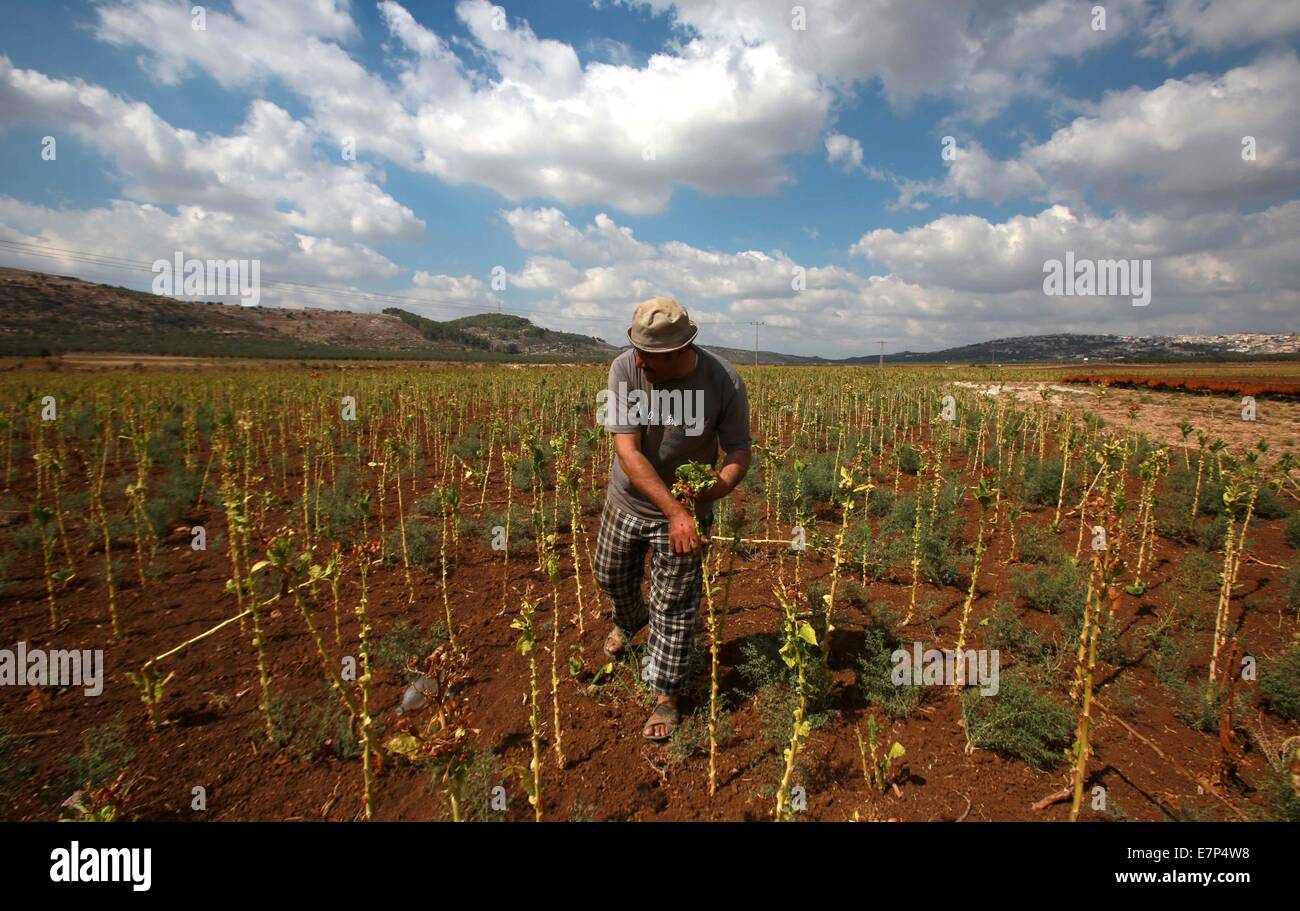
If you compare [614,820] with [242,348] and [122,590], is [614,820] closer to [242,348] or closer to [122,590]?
[122,590]

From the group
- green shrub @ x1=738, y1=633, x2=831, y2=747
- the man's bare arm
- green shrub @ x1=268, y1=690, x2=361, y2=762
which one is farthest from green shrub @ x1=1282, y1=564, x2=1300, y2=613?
green shrub @ x1=268, y1=690, x2=361, y2=762

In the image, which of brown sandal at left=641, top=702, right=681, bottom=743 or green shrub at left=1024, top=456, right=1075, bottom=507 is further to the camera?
green shrub at left=1024, top=456, right=1075, bottom=507

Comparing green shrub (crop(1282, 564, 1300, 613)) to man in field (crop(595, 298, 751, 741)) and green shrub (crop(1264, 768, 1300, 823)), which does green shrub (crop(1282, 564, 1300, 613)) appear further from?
man in field (crop(595, 298, 751, 741))

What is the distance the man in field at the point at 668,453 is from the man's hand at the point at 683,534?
0.16 meters

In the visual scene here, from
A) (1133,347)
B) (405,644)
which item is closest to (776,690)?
(405,644)

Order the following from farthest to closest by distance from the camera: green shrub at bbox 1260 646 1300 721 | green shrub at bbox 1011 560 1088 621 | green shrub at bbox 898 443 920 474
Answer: green shrub at bbox 898 443 920 474 < green shrub at bbox 1011 560 1088 621 < green shrub at bbox 1260 646 1300 721

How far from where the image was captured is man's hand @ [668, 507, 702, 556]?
2.71m

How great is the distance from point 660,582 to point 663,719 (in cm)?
82

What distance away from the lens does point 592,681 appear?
3695 mm

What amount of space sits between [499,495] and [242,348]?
9310cm

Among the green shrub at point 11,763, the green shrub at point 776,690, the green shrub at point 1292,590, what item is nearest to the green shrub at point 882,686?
the green shrub at point 776,690

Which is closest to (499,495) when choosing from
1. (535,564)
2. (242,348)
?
(535,564)

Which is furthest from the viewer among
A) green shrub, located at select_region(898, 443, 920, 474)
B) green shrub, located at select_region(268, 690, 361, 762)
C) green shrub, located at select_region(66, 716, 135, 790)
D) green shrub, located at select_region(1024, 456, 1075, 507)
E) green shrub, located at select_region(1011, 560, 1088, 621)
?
green shrub, located at select_region(898, 443, 920, 474)

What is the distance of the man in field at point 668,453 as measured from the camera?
3.00m
